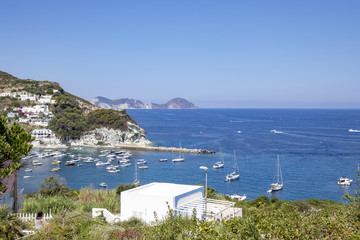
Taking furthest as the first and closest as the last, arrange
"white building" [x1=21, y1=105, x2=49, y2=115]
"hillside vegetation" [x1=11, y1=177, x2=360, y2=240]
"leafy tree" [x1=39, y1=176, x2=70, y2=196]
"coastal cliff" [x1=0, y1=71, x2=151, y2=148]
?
1. "white building" [x1=21, y1=105, x2=49, y2=115]
2. "coastal cliff" [x1=0, y1=71, x2=151, y2=148]
3. "leafy tree" [x1=39, y1=176, x2=70, y2=196]
4. "hillside vegetation" [x1=11, y1=177, x2=360, y2=240]

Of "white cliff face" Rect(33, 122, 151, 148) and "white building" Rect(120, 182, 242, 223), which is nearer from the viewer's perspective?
"white building" Rect(120, 182, 242, 223)

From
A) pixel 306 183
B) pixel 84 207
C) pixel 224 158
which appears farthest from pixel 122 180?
pixel 84 207

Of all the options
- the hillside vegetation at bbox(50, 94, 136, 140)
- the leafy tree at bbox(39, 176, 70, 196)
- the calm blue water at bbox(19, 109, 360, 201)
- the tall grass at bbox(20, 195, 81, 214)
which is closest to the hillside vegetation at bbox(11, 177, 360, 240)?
the tall grass at bbox(20, 195, 81, 214)

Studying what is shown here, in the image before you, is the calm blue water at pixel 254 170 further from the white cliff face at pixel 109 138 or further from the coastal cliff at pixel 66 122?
the coastal cliff at pixel 66 122

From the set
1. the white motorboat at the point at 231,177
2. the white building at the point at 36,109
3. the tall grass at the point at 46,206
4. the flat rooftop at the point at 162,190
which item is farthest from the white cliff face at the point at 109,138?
the tall grass at the point at 46,206

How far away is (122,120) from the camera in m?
75.9

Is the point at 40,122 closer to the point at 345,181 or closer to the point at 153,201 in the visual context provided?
the point at 345,181

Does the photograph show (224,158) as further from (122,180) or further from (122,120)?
(122,120)

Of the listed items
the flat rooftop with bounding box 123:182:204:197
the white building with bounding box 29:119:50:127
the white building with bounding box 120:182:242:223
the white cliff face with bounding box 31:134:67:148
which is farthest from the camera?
the white building with bounding box 29:119:50:127

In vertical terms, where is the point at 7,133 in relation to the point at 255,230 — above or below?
above

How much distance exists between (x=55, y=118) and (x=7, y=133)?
7220 cm

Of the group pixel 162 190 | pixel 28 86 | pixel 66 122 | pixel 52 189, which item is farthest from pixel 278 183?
pixel 28 86

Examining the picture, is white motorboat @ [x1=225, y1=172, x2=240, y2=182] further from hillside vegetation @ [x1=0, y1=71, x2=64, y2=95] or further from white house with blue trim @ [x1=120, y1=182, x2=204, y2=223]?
hillside vegetation @ [x1=0, y1=71, x2=64, y2=95]

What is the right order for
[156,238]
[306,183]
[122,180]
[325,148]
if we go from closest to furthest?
[156,238]
[306,183]
[122,180]
[325,148]
